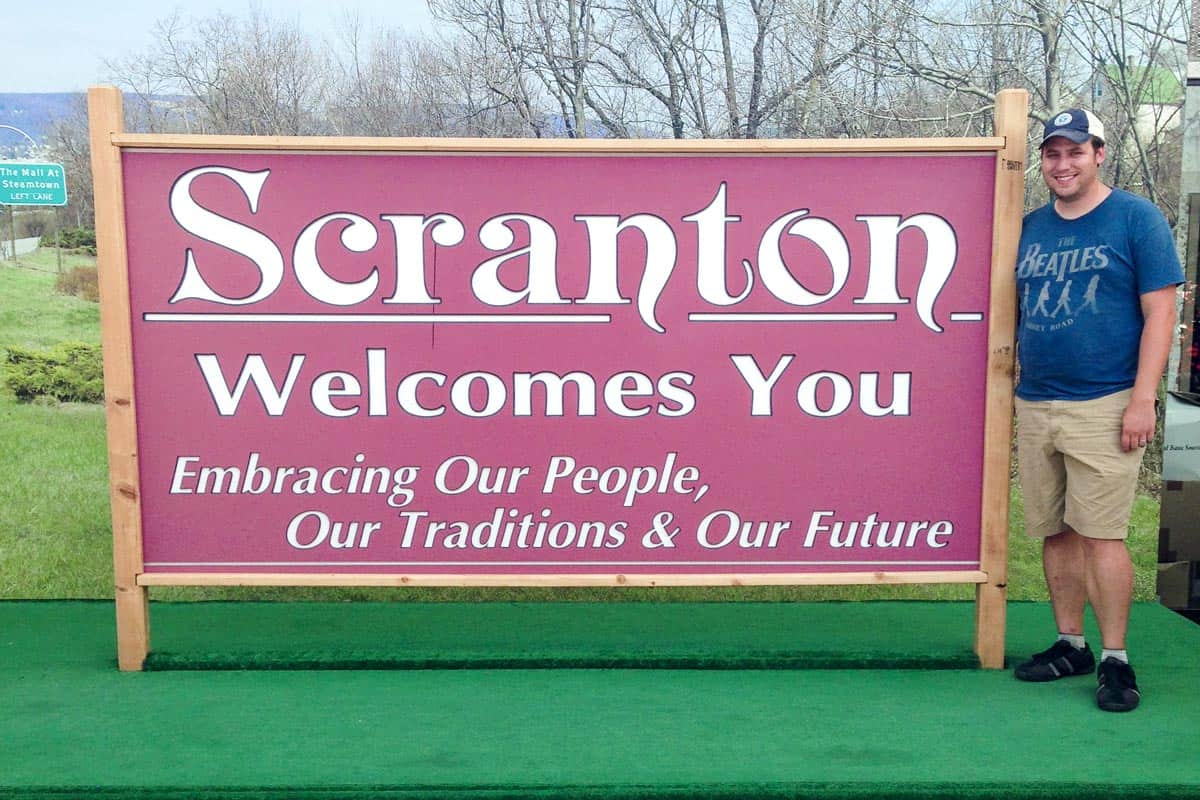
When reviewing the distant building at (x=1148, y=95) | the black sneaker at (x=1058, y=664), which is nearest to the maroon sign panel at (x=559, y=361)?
the black sneaker at (x=1058, y=664)

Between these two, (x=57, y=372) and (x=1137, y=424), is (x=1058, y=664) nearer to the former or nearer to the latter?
(x=1137, y=424)

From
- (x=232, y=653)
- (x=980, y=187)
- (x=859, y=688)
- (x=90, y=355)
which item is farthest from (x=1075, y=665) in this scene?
(x=90, y=355)

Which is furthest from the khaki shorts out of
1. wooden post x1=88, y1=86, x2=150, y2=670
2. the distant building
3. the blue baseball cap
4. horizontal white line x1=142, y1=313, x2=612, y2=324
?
wooden post x1=88, y1=86, x2=150, y2=670

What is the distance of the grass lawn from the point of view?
3.72 m

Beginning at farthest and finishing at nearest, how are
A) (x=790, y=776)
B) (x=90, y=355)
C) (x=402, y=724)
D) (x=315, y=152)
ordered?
(x=90, y=355) → (x=315, y=152) → (x=402, y=724) → (x=790, y=776)

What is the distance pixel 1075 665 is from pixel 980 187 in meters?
1.50

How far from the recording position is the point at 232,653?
3211 mm

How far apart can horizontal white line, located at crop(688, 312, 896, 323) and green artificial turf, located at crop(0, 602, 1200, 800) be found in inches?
43.6

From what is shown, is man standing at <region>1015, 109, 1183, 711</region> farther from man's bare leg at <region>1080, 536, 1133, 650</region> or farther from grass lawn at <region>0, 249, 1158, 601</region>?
grass lawn at <region>0, 249, 1158, 601</region>

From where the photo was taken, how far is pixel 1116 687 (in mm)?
2797

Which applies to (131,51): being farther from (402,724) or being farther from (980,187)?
(980,187)

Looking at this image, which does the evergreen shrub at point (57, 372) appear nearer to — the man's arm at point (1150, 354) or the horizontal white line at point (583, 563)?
the horizontal white line at point (583, 563)

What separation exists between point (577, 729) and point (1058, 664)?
1.52 metres

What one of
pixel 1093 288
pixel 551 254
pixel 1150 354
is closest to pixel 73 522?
pixel 551 254
